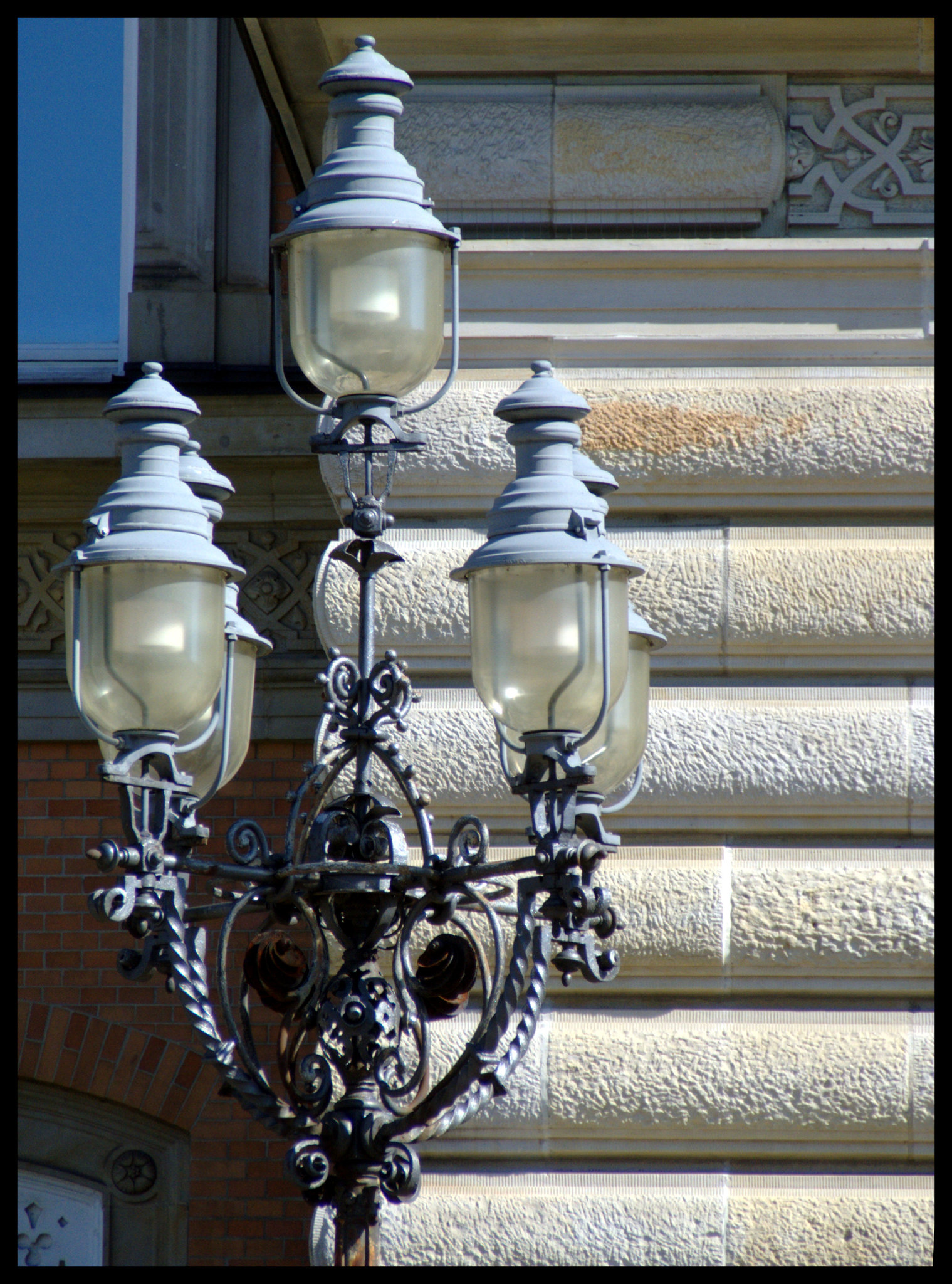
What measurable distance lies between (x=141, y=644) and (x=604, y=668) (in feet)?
2.21

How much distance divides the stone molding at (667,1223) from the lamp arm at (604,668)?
4.99 feet

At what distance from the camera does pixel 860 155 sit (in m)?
3.83

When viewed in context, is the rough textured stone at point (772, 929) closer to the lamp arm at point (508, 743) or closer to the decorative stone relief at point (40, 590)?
the lamp arm at point (508, 743)

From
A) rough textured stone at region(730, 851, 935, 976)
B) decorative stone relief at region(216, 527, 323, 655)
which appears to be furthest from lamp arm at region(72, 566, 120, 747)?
decorative stone relief at region(216, 527, 323, 655)

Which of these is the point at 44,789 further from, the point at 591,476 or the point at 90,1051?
the point at 591,476

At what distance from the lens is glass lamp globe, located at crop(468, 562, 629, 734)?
7.67 feet

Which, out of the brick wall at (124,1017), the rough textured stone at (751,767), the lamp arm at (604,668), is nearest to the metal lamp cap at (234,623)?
the lamp arm at (604,668)

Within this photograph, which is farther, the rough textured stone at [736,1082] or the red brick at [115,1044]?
the red brick at [115,1044]

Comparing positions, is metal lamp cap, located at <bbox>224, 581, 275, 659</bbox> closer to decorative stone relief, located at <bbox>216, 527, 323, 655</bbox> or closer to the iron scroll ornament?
the iron scroll ornament

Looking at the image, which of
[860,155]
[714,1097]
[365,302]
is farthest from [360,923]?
[860,155]

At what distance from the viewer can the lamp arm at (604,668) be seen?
92.1 inches

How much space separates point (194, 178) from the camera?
18.9 ft

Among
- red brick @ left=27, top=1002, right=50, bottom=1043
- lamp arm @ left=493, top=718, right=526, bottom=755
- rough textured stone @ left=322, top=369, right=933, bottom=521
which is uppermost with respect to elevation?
rough textured stone @ left=322, top=369, right=933, bottom=521
